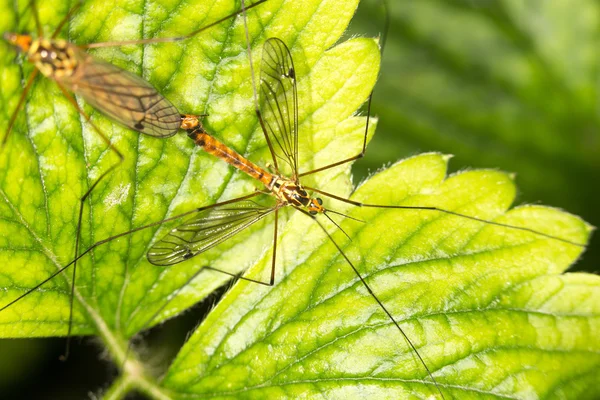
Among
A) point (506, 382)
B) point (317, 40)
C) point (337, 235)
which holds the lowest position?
point (506, 382)

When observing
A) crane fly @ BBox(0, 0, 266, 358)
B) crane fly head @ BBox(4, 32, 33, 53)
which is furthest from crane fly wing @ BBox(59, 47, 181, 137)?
crane fly head @ BBox(4, 32, 33, 53)

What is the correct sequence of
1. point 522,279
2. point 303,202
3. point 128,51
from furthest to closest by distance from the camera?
point 303,202, point 522,279, point 128,51

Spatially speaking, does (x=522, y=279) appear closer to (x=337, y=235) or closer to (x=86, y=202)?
(x=337, y=235)

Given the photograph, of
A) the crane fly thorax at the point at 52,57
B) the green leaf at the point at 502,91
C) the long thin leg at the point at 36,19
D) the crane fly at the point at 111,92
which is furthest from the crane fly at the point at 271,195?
the green leaf at the point at 502,91

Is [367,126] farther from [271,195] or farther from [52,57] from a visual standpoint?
[52,57]

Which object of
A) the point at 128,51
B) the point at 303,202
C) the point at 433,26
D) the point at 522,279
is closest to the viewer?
the point at 128,51

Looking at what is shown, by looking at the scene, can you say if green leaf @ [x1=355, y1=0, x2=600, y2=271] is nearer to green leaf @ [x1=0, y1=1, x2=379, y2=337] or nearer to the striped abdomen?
the striped abdomen

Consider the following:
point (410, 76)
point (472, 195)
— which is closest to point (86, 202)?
point (472, 195)

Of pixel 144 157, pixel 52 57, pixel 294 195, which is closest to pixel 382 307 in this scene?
pixel 294 195
